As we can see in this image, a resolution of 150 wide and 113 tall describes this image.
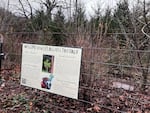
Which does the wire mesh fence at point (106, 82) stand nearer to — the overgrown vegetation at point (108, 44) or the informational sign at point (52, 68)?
the overgrown vegetation at point (108, 44)

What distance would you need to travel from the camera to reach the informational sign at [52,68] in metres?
3.56

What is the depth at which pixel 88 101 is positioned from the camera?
→ 13.3 ft

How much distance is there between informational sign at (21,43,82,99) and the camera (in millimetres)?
3562

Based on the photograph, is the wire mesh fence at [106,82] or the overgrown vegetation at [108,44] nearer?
the wire mesh fence at [106,82]

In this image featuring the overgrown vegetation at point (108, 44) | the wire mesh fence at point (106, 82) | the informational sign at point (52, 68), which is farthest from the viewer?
the overgrown vegetation at point (108, 44)

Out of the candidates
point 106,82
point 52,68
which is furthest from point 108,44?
point 52,68

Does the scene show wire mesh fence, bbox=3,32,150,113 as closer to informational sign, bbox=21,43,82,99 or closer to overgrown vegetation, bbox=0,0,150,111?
overgrown vegetation, bbox=0,0,150,111

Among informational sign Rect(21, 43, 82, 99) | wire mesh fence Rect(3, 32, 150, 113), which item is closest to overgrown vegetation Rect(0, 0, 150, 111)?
wire mesh fence Rect(3, 32, 150, 113)

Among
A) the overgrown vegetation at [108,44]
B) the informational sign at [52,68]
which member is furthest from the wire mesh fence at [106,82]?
the informational sign at [52,68]

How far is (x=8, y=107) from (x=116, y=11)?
4267mm

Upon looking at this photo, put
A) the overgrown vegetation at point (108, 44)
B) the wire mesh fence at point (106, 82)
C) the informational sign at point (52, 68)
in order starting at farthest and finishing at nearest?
the overgrown vegetation at point (108, 44)
the wire mesh fence at point (106, 82)
the informational sign at point (52, 68)

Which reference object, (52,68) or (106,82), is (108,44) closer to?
(106,82)

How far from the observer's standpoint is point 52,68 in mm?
3854

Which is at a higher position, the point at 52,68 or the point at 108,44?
the point at 108,44
